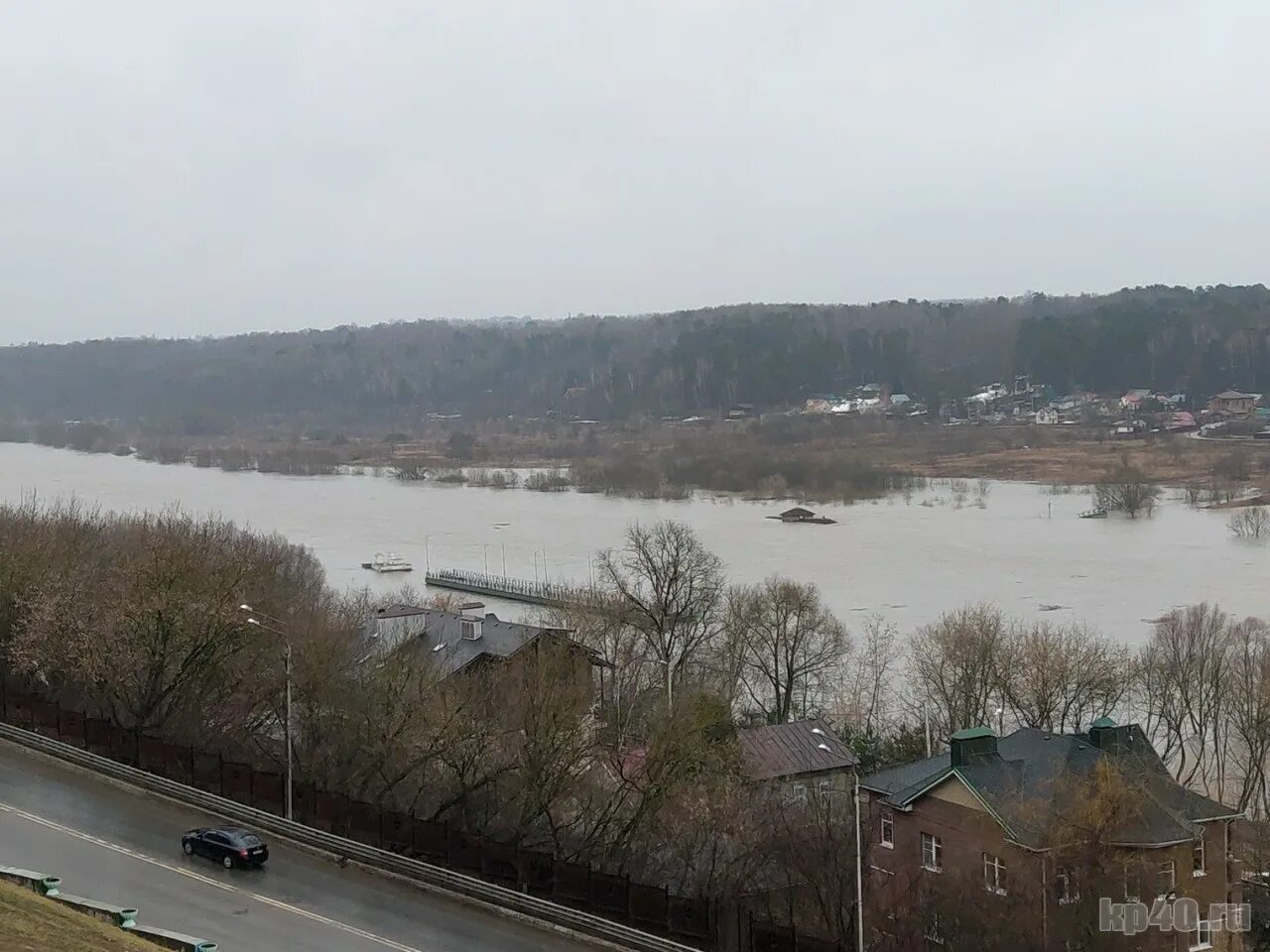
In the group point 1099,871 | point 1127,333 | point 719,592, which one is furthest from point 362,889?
point 1127,333

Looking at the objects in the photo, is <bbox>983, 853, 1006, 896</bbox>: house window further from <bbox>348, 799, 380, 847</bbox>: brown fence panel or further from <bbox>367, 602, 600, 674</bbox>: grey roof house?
<bbox>367, 602, 600, 674</bbox>: grey roof house

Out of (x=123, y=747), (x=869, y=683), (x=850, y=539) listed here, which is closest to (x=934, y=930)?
(x=123, y=747)

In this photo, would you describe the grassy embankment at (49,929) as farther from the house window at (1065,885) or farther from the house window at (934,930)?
the house window at (1065,885)

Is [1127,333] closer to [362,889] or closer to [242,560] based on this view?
[242,560]

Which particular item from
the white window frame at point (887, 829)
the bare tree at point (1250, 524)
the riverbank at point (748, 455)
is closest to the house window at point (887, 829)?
the white window frame at point (887, 829)

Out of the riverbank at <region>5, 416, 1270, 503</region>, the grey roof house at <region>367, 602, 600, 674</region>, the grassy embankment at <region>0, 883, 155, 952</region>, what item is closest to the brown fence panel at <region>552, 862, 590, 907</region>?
the grassy embankment at <region>0, 883, 155, 952</region>

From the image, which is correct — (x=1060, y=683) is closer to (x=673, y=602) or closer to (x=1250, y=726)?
(x=1250, y=726)

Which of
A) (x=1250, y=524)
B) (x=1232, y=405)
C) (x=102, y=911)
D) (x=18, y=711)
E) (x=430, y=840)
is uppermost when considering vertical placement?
(x=1232, y=405)
